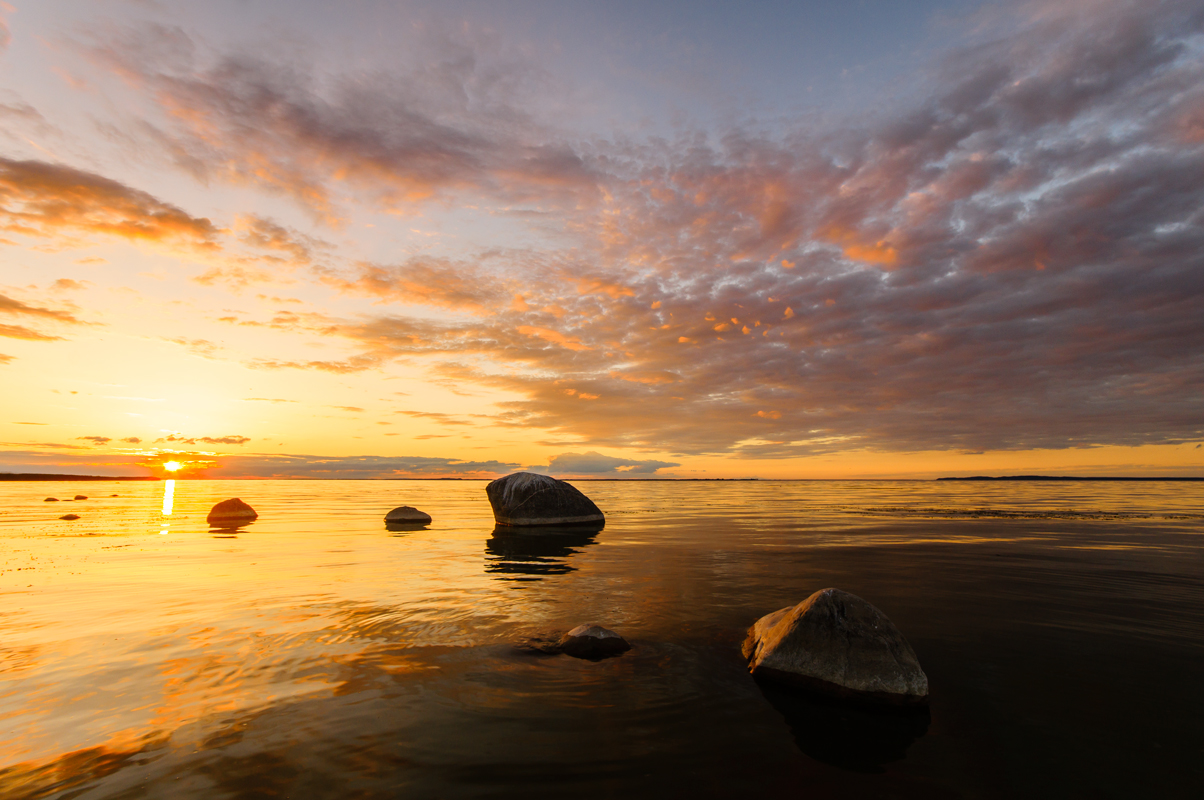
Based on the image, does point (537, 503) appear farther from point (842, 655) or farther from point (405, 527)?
point (842, 655)

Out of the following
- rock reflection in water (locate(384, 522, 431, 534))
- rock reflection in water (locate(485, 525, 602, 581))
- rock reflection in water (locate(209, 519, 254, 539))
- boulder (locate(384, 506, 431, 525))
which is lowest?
rock reflection in water (locate(485, 525, 602, 581))

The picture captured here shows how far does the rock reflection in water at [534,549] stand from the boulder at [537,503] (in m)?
0.51

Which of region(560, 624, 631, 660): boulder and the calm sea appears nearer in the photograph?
the calm sea

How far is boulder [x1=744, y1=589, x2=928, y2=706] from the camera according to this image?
20.0ft

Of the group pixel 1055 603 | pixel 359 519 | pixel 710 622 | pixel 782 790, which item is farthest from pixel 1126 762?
pixel 359 519

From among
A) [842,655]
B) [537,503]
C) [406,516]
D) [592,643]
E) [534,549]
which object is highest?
[537,503]

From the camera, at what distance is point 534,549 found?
18.7m

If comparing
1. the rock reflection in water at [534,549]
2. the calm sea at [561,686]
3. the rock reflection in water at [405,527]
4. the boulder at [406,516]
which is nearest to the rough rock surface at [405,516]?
the boulder at [406,516]

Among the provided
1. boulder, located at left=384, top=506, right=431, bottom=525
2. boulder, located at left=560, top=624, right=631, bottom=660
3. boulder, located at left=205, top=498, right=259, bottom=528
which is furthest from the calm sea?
boulder, located at left=205, top=498, right=259, bottom=528

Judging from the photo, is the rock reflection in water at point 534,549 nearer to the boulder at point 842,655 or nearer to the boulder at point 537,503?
the boulder at point 537,503

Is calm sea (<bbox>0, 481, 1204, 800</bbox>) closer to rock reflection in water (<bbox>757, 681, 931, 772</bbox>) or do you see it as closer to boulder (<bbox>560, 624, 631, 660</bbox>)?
rock reflection in water (<bbox>757, 681, 931, 772</bbox>)

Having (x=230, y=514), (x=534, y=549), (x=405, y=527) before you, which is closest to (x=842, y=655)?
(x=534, y=549)

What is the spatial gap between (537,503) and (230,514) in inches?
706

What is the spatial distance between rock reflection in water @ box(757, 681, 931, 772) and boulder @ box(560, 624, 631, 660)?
2242 millimetres
